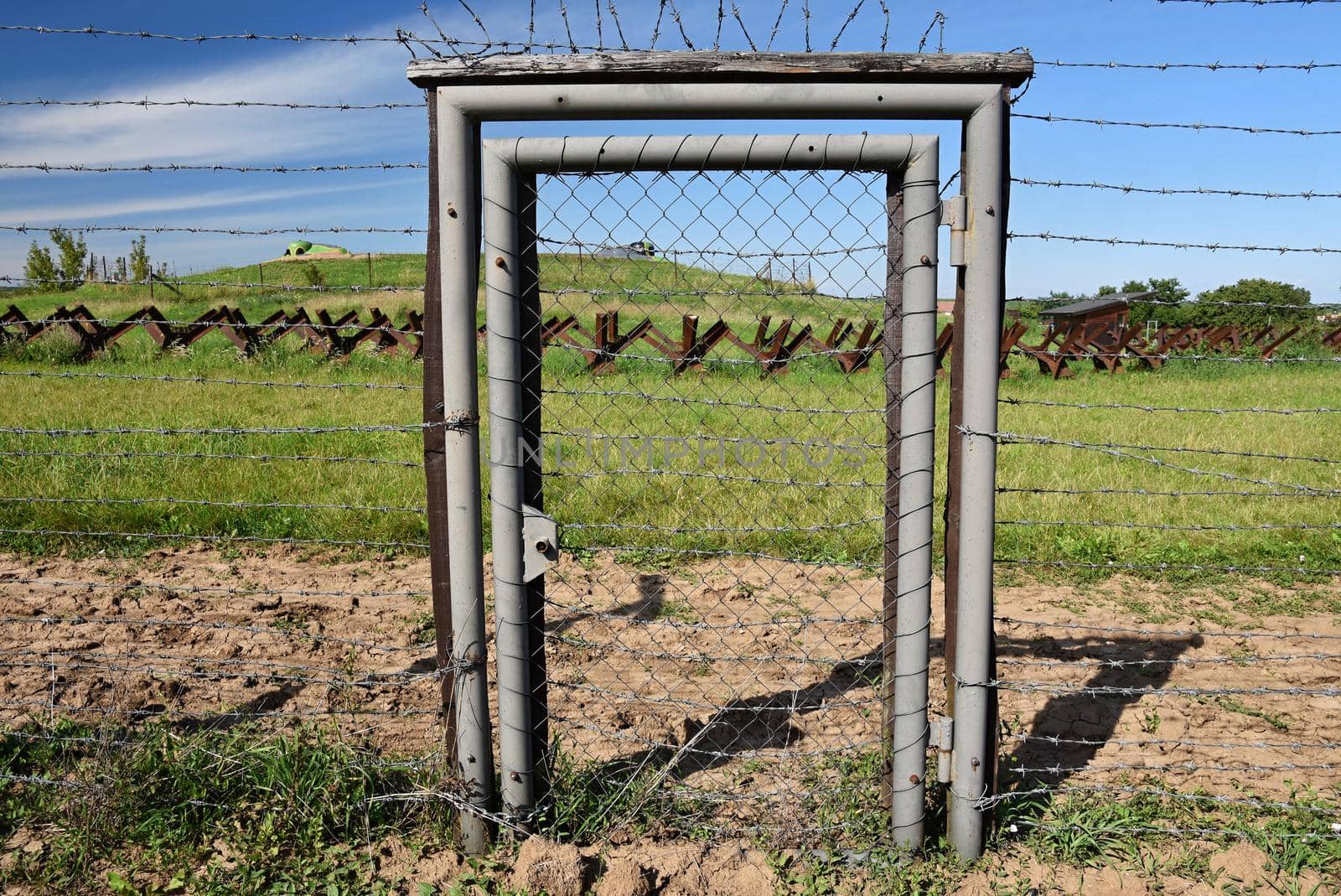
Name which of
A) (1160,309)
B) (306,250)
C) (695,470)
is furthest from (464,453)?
(306,250)

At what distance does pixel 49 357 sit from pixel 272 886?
45.9 feet

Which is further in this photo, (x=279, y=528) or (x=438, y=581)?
(x=279, y=528)

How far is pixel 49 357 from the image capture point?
13492 mm

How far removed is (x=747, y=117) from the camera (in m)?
2.20

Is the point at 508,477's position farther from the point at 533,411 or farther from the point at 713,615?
the point at 713,615

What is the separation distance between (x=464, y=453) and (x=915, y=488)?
1.13 meters

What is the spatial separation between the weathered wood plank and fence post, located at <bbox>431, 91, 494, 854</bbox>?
0.12 meters

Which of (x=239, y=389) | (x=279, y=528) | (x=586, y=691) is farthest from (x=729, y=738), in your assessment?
(x=239, y=389)

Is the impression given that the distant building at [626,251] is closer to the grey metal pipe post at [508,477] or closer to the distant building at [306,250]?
the grey metal pipe post at [508,477]

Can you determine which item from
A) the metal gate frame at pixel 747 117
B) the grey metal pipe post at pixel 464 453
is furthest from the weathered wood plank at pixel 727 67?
the grey metal pipe post at pixel 464 453

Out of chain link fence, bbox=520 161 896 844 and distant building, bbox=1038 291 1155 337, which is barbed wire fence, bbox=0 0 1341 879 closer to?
chain link fence, bbox=520 161 896 844

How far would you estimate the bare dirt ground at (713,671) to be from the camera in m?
2.87

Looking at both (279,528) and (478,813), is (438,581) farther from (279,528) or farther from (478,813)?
(279,528)

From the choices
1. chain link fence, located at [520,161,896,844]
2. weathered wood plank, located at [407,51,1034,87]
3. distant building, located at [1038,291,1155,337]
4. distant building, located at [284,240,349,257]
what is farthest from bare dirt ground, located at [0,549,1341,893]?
distant building, located at [284,240,349,257]
